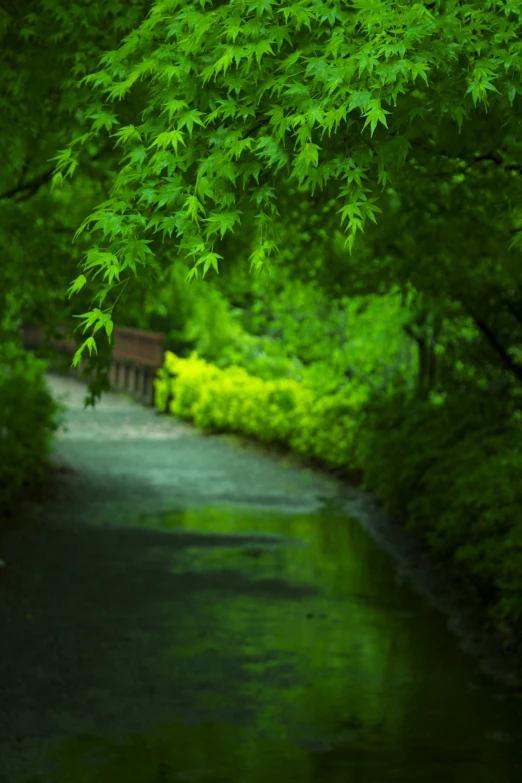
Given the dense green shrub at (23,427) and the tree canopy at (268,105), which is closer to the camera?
the tree canopy at (268,105)

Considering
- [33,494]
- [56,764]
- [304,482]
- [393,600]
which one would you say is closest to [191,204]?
[56,764]

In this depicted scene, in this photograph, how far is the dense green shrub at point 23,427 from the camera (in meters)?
14.9

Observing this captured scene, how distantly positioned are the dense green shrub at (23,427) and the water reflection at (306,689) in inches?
105

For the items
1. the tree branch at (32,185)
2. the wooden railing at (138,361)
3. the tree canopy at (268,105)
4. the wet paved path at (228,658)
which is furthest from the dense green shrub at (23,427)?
the wooden railing at (138,361)

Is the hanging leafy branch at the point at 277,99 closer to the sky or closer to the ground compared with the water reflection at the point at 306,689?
closer to the sky

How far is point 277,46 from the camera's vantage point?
5.79 meters

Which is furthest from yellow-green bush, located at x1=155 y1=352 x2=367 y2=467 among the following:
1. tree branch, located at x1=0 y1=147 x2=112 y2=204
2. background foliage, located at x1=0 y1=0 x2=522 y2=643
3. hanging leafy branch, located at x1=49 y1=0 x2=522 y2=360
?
hanging leafy branch, located at x1=49 y1=0 x2=522 y2=360

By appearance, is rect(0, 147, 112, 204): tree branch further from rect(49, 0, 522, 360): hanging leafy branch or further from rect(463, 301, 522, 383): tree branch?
rect(49, 0, 522, 360): hanging leafy branch

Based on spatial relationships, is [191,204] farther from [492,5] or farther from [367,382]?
[367,382]

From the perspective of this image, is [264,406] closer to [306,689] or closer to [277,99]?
[306,689]

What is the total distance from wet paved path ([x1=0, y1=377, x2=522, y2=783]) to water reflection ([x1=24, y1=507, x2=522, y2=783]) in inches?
0.6

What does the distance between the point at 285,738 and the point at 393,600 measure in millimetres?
3582

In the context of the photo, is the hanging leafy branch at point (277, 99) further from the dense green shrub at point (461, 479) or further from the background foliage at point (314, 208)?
the dense green shrub at point (461, 479)

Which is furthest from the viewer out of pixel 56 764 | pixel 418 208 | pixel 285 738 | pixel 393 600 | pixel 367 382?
pixel 367 382
